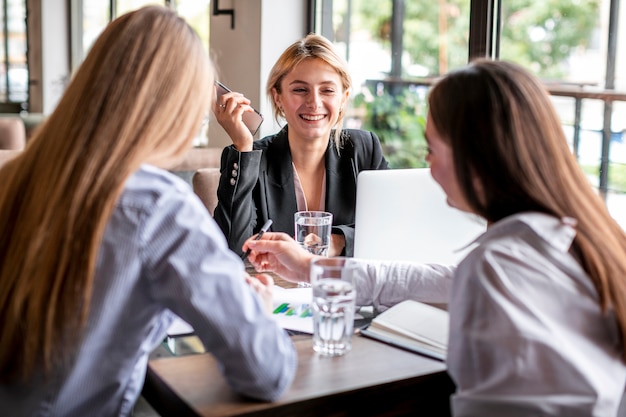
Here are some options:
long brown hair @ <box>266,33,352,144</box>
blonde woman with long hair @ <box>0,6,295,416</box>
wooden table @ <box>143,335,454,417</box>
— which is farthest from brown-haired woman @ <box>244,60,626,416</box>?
long brown hair @ <box>266,33,352,144</box>

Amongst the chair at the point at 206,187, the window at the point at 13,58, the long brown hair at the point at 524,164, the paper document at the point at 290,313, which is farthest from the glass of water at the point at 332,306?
the window at the point at 13,58

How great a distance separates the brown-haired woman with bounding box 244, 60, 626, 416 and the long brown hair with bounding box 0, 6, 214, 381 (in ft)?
1.34

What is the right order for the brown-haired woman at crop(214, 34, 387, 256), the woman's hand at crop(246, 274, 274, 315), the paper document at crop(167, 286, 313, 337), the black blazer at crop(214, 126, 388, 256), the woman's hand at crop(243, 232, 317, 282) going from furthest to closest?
1. the brown-haired woman at crop(214, 34, 387, 256)
2. the black blazer at crop(214, 126, 388, 256)
3. the woman's hand at crop(243, 232, 317, 282)
4. the paper document at crop(167, 286, 313, 337)
5. the woman's hand at crop(246, 274, 274, 315)

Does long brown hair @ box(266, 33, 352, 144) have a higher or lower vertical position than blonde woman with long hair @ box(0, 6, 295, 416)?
higher

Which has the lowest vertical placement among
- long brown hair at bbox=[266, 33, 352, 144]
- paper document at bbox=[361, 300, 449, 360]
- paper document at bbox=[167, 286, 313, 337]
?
paper document at bbox=[167, 286, 313, 337]

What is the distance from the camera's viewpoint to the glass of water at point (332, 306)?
1.35 m

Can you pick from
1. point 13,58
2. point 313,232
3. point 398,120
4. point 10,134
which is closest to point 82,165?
point 313,232

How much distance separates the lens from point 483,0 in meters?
2.86

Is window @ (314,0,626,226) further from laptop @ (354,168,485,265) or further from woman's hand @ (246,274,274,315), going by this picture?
woman's hand @ (246,274,274,315)

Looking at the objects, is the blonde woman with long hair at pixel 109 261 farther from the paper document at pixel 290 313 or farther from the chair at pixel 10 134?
the chair at pixel 10 134

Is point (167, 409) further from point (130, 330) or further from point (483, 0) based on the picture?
point (483, 0)

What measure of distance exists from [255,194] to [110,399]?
137cm

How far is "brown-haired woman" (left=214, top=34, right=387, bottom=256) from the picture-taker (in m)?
2.42

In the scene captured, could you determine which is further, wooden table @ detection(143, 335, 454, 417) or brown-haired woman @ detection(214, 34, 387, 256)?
brown-haired woman @ detection(214, 34, 387, 256)
